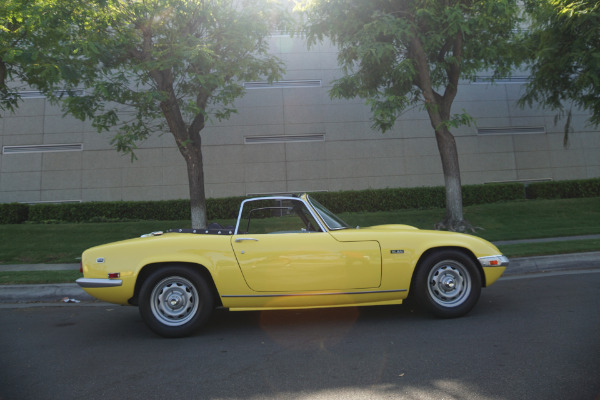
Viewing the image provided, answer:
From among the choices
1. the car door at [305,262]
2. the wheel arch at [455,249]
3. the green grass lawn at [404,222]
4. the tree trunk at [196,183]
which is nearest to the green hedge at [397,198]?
the green grass lawn at [404,222]

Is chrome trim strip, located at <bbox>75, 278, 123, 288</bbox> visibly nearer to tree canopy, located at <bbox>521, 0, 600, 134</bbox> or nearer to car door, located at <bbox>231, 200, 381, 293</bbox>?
car door, located at <bbox>231, 200, 381, 293</bbox>

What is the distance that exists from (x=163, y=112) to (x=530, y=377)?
982cm

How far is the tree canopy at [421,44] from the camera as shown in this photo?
9.24 metres

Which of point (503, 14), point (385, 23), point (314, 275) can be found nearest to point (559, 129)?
point (503, 14)

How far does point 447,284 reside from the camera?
4.18 meters

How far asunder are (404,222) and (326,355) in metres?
10.4

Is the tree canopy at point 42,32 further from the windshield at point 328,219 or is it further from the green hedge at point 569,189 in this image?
the green hedge at point 569,189

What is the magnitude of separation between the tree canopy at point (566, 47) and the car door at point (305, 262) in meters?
9.76

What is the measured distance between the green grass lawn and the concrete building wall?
115 inches

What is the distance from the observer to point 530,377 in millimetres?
2633

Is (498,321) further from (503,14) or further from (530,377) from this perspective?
(503,14)

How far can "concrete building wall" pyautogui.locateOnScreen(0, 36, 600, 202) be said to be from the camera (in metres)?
16.5

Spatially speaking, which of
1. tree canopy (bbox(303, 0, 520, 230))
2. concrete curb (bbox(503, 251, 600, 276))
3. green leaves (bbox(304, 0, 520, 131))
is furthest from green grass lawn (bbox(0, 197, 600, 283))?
green leaves (bbox(304, 0, 520, 131))

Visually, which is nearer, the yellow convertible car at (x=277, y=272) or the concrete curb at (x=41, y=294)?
the yellow convertible car at (x=277, y=272)
